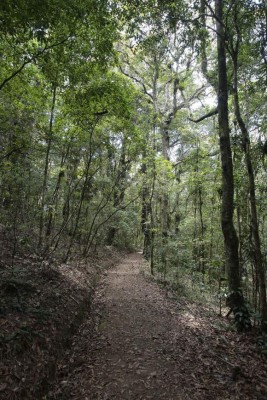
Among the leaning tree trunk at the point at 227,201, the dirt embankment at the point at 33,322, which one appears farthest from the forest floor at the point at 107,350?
the leaning tree trunk at the point at 227,201

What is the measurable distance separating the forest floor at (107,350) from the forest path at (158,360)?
2 cm

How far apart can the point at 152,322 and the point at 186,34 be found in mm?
8991

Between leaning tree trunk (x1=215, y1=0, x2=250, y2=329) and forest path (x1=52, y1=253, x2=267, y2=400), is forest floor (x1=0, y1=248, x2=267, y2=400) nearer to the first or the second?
forest path (x1=52, y1=253, x2=267, y2=400)

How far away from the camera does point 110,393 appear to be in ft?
13.2

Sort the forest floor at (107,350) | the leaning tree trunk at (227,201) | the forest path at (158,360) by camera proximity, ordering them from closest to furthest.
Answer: the forest floor at (107,350) < the forest path at (158,360) < the leaning tree trunk at (227,201)

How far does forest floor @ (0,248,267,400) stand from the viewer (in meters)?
3.94

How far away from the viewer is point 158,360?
4934mm

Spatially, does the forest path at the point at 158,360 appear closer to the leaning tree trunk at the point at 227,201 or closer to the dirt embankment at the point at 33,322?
the dirt embankment at the point at 33,322

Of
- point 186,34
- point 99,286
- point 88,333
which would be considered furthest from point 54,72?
point 99,286

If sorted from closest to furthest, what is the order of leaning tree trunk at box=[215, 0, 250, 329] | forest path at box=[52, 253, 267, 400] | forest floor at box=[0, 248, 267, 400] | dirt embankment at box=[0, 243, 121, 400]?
dirt embankment at box=[0, 243, 121, 400], forest floor at box=[0, 248, 267, 400], forest path at box=[52, 253, 267, 400], leaning tree trunk at box=[215, 0, 250, 329]

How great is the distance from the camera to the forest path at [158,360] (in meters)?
4.07

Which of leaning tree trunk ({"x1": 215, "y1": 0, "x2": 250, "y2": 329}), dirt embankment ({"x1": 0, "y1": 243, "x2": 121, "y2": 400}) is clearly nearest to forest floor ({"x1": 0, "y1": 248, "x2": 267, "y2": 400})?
dirt embankment ({"x1": 0, "y1": 243, "x2": 121, "y2": 400})

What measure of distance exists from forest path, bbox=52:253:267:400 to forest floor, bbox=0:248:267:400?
17 mm

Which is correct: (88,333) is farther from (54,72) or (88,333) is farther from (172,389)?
(54,72)
